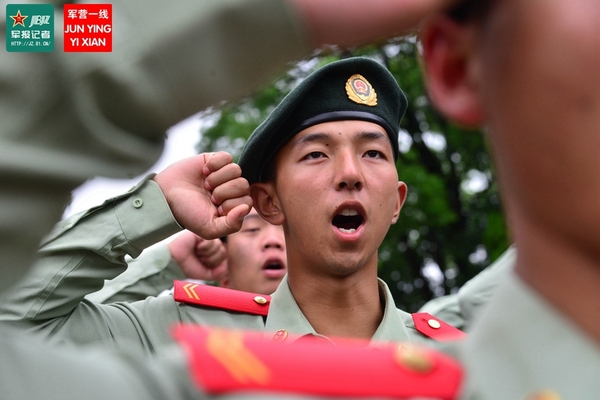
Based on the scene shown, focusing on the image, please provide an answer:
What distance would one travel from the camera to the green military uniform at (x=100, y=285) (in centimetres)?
291

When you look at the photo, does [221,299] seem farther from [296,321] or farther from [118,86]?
[118,86]

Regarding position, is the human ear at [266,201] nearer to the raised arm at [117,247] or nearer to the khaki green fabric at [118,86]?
the raised arm at [117,247]

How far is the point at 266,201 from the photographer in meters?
3.24

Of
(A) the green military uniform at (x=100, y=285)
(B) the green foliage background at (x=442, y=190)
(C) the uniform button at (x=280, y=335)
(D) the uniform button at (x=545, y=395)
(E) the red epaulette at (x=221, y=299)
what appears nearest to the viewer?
(D) the uniform button at (x=545, y=395)

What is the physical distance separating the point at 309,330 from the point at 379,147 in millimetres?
785

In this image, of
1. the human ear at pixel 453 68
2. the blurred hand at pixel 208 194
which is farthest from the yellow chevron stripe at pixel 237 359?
the blurred hand at pixel 208 194

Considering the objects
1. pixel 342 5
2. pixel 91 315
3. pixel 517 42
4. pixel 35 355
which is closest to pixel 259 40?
pixel 342 5

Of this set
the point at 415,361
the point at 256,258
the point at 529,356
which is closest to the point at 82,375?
the point at 415,361

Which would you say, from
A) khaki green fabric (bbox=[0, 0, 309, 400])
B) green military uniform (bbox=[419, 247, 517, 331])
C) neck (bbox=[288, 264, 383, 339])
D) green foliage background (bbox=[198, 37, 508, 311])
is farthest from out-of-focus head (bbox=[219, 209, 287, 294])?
green foliage background (bbox=[198, 37, 508, 311])

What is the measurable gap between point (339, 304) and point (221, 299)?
1.77ft

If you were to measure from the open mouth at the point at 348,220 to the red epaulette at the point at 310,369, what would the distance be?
1915 millimetres

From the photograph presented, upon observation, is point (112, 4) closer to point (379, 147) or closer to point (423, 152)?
point (379, 147)

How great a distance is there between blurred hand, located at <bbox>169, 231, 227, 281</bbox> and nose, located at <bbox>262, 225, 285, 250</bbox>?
16.6 inches

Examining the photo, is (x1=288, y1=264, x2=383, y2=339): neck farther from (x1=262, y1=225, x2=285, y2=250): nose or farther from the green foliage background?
the green foliage background
